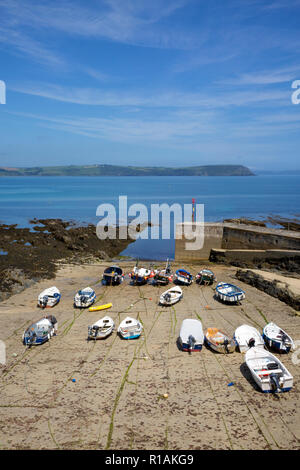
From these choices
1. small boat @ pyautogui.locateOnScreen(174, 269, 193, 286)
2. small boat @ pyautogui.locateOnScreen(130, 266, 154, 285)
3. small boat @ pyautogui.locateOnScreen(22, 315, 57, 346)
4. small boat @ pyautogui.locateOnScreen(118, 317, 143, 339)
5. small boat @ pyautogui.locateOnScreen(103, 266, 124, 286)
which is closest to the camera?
small boat @ pyautogui.locateOnScreen(22, 315, 57, 346)

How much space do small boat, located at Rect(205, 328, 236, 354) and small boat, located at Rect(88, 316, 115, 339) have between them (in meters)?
4.63

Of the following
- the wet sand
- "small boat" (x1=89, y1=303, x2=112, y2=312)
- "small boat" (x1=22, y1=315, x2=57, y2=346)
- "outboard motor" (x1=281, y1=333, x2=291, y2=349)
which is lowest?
the wet sand

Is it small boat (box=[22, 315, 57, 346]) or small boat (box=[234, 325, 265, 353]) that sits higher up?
small boat (box=[234, 325, 265, 353])

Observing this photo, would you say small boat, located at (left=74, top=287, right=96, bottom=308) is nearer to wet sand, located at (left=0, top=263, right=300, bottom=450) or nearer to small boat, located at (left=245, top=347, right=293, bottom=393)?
wet sand, located at (left=0, top=263, right=300, bottom=450)

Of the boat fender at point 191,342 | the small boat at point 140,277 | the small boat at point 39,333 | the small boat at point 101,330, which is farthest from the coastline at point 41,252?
the boat fender at point 191,342

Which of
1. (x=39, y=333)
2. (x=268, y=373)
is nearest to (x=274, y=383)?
(x=268, y=373)

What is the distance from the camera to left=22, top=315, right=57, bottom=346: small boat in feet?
50.4

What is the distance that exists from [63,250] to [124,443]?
28221 millimetres

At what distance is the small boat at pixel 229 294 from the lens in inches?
784

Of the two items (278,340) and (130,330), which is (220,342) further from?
(130,330)

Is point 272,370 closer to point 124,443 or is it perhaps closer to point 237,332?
point 237,332

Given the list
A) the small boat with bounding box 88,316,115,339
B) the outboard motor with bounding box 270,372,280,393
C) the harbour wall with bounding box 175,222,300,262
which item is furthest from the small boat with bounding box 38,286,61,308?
the harbour wall with bounding box 175,222,300,262

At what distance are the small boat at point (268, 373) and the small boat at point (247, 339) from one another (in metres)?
1.12

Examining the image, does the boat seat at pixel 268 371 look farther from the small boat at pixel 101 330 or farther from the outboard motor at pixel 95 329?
the outboard motor at pixel 95 329
